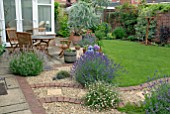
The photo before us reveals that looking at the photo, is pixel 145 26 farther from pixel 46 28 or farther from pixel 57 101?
pixel 57 101

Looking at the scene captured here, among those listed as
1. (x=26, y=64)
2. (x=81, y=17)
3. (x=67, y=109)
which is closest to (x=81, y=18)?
(x=81, y=17)

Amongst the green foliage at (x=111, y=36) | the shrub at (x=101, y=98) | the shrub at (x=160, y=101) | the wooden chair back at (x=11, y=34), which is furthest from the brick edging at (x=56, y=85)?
the green foliage at (x=111, y=36)

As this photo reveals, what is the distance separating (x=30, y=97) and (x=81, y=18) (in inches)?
251

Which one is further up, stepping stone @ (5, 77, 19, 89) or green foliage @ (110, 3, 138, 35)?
green foliage @ (110, 3, 138, 35)

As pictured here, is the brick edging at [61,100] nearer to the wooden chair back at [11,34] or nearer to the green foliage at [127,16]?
the wooden chair back at [11,34]

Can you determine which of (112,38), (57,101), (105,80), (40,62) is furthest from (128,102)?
(112,38)

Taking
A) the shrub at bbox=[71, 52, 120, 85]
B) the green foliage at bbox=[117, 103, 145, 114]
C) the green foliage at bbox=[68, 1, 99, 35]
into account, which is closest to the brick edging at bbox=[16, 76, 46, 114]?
the shrub at bbox=[71, 52, 120, 85]

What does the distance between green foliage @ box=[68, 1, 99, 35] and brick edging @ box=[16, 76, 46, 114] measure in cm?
552

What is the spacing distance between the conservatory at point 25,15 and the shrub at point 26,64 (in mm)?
3123

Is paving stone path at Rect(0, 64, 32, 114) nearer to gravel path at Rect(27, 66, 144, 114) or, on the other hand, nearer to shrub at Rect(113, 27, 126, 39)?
gravel path at Rect(27, 66, 144, 114)

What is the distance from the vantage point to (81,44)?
21.0 feet

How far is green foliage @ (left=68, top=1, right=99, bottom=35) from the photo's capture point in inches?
356

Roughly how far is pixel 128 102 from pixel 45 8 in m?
6.25

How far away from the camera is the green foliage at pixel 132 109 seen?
9.32 ft
